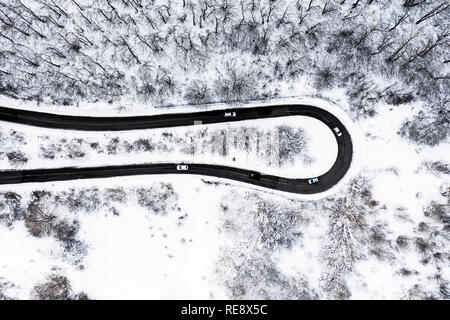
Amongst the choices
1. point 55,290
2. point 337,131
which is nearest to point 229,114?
point 337,131

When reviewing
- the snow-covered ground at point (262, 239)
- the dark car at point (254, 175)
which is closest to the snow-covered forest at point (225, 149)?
the snow-covered ground at point (262, 239)

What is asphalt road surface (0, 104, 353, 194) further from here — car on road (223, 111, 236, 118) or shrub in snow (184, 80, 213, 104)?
shrub in snow (184, 80, 213, 104)

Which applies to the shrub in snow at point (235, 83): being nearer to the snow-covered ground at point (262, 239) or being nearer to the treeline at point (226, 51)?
the treeline at point (226, 51)

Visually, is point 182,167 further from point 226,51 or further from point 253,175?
point 226,51

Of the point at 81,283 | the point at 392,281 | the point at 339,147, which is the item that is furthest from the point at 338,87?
the point at 81,283

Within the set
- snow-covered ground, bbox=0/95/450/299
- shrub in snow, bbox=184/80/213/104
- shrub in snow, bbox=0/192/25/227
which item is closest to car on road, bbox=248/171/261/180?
snow-covered ground, bbox=0/95/450/299
